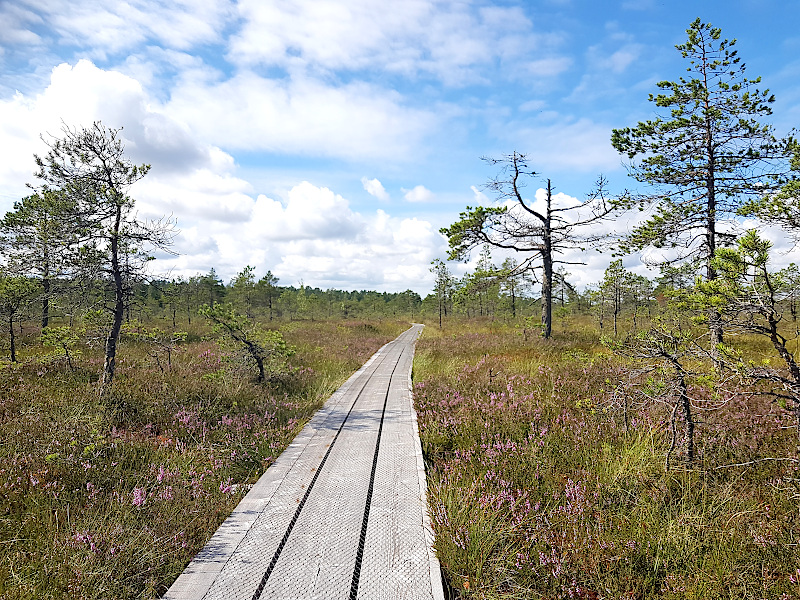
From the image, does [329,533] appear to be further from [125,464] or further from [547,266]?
[547,266]

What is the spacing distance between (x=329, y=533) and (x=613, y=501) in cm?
276

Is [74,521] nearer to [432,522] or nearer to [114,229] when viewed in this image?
[432,522]

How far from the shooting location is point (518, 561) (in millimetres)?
2994

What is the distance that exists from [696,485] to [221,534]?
15.4ft

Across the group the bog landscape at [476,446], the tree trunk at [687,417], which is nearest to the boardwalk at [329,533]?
the bog landscape at [476,446]

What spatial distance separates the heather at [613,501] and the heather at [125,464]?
7.70ft

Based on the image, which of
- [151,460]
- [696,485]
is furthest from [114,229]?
[696,485]

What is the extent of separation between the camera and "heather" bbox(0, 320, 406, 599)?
288 cm

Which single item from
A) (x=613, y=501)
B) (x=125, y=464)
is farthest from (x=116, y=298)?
(x=613, y=501)

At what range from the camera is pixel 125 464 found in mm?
4664

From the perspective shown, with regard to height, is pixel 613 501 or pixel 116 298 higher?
pixel 116 298

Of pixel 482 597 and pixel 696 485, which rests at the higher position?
pixel 696 485

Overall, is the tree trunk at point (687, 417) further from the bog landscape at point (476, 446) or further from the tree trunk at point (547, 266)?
the tree trunk at point (547, 266)

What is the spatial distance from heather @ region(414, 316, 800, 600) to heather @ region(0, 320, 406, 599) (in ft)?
7.70
